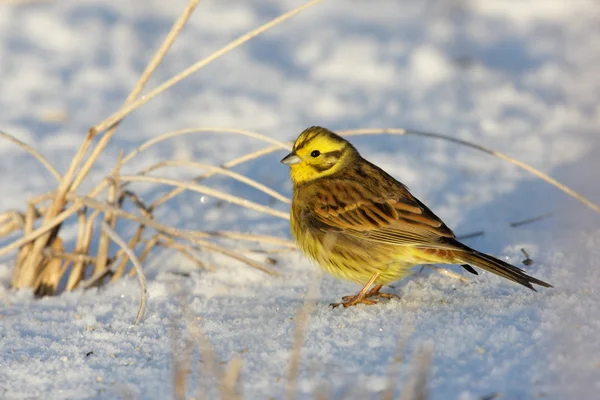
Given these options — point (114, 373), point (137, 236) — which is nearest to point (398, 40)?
point (137, 236)

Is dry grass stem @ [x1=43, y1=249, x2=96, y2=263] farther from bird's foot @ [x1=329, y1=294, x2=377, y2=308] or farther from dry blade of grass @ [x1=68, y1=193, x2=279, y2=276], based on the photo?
bird's foot @ [x1=329, y1=294, x2=377, y2=308]

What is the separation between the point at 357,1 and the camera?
9891mm

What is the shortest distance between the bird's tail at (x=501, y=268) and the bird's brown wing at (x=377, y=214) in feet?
0.50

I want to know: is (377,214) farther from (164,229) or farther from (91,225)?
(91,225)

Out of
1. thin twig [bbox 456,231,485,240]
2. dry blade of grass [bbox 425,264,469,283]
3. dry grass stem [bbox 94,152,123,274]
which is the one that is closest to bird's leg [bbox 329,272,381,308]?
dry blade of grass [bbox 425,264,469,283]

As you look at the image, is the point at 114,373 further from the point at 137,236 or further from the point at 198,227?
the point at 198,227

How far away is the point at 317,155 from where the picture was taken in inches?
174

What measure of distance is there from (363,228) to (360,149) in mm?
2485

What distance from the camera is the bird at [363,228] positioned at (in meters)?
3.87

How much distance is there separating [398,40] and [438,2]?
1.49 m

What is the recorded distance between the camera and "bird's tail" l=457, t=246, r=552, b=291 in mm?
3508

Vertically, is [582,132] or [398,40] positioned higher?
[398,40]

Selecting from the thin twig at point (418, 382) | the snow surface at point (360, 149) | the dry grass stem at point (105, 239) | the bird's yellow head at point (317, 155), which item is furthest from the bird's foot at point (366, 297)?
the dry grass stem at point (105, 239)

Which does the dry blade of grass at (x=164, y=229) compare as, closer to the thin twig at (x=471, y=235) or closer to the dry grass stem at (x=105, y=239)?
the dry grass stem at (x=105, y=239)
